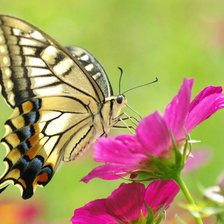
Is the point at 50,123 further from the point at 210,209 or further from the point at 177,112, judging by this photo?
the point at 210,209

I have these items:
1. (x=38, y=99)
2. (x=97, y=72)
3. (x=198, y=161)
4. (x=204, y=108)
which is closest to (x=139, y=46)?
(x=198, y=161)

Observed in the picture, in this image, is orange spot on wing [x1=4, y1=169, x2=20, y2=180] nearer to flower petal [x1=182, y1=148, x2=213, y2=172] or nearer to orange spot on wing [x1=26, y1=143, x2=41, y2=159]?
orange spot on wing [x1=26, y1=143, x2=41, y2=159]

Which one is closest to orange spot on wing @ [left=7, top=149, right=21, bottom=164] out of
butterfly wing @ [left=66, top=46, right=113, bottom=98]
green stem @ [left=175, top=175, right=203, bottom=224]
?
butterfly wing @ [left=66, top=46, right=113, bottom=98]

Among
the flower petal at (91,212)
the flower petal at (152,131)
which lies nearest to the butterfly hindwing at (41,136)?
the flower petal at (91,212)

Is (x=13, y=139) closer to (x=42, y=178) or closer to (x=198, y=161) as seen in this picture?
(x=42, y=178)

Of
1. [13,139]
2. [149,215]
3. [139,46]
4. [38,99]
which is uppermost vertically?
[139,46]

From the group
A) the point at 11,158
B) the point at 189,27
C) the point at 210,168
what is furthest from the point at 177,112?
the point at 189,27
